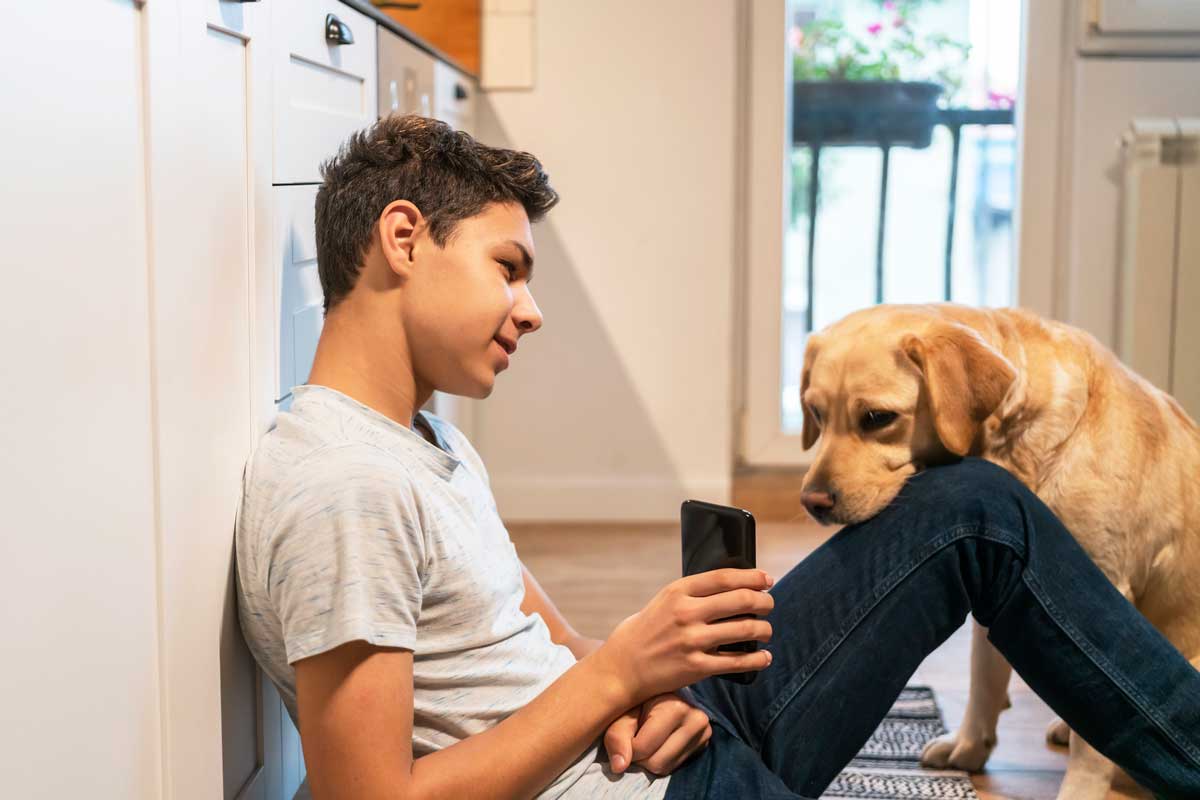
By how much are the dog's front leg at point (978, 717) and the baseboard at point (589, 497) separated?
5.11 ft

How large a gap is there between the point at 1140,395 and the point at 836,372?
0.40 metres

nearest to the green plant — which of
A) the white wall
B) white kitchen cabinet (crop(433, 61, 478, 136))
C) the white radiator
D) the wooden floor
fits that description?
the white wall

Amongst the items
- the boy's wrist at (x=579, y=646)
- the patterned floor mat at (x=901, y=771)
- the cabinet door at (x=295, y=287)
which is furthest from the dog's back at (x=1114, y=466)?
the cabinet door at (x=295, y=287)

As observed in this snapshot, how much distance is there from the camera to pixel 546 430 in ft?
11.1

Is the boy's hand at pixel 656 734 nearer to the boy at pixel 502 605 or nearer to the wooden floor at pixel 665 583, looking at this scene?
the boy at pixel 502 605

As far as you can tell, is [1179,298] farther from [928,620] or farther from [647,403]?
[928,620]

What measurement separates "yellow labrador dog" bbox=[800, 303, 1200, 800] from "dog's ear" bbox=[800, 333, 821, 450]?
0.20 feet

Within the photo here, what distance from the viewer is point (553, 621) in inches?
51.6

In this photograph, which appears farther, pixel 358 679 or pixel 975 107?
pixel 975 107

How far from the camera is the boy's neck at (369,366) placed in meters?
1.08

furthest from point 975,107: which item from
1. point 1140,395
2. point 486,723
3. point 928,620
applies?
point 486,723

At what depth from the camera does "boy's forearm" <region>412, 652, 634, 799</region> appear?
0.92 m

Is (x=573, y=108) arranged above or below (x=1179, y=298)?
above

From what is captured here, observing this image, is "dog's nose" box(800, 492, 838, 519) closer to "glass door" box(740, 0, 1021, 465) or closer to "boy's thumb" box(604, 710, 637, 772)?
"boy's thumb" box(604, 710, 637, 772)
